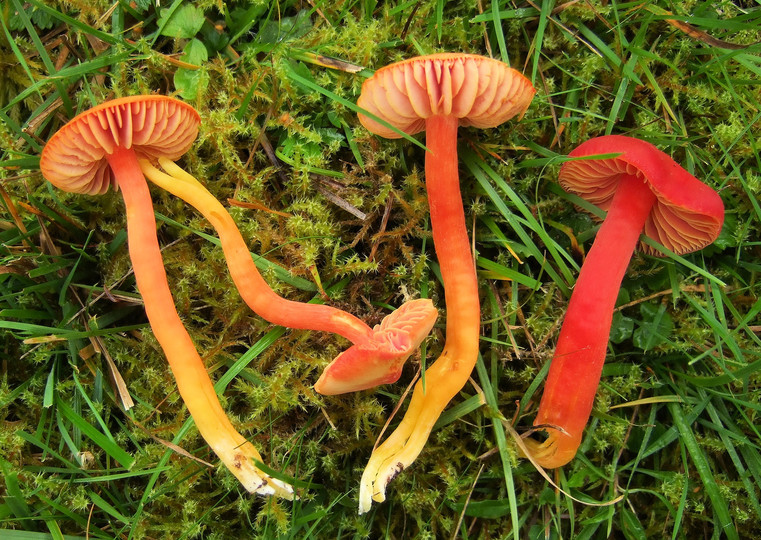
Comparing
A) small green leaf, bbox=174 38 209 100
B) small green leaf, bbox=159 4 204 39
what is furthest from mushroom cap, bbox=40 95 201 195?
small green leaf, bbox=159 4 204 39

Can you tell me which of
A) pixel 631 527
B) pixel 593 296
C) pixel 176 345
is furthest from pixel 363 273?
pixel 631 527

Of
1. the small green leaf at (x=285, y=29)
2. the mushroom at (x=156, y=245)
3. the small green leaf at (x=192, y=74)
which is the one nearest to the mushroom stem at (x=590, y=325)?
the mushroom at (x=156, y=245)

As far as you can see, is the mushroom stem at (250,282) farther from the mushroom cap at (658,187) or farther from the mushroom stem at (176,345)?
the mushroom cap at (658,187)

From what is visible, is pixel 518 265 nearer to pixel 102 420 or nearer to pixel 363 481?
pixel 363 481

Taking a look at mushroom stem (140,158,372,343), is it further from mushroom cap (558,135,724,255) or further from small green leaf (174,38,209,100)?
mushroom cap (558,135,724,255)

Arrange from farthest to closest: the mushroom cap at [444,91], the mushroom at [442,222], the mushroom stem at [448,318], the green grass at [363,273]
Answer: the green grass at [363,273] < the mushroom stem at [448,318] < the mushroom at [442,222] < the mushroom cap at [444,91]

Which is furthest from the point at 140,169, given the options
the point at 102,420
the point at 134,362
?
the point at 102,420
